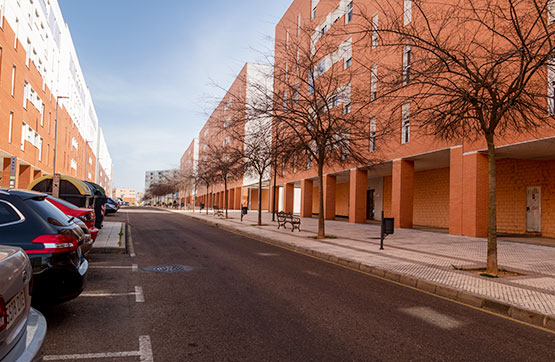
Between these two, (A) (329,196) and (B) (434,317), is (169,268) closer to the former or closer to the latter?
(B) (434,317)

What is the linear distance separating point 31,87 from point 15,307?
3492cm

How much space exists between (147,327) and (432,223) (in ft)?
81.5

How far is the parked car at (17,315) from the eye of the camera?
2.07 meters

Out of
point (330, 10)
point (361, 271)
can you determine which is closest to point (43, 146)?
point (330, 10)

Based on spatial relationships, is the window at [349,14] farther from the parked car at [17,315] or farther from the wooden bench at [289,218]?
the parked car at [17,315]

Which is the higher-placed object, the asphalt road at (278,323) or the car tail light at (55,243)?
the car tail light at (55,243)

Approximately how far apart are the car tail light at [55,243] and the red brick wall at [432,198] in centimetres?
2414

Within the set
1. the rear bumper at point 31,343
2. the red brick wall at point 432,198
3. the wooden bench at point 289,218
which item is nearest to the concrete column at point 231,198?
the red brick wall at point 432,198

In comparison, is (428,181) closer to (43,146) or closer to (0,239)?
(0,239)

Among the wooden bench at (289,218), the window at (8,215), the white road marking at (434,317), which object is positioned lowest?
the white road marking at (434,317)

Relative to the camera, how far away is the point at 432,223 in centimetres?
2622

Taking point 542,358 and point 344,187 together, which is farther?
point 344,187

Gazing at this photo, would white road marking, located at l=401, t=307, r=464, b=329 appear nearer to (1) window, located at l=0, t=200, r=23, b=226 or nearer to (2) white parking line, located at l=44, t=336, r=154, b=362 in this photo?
(2) white parking line, located at l=44, t=336, r=154, b=362

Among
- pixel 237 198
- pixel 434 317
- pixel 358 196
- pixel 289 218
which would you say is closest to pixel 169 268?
pixel 434 317
